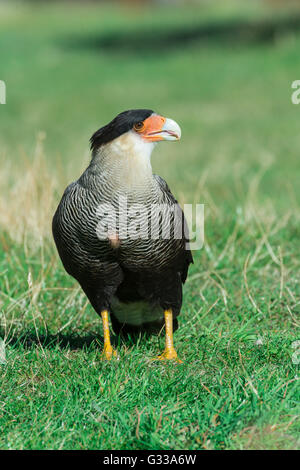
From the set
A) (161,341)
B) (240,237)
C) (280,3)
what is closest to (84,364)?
(161,341)

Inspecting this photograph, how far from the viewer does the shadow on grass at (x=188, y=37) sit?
19203mm

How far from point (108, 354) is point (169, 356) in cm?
31

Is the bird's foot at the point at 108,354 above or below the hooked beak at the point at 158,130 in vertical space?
below

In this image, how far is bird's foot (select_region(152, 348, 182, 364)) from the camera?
3.60 m

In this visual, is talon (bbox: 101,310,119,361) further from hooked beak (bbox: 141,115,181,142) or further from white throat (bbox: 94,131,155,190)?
hooked beak (bbox: 141,115,181,142)

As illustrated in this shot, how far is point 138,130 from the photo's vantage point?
3326 millimetres

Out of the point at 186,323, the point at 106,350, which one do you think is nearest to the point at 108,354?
the point at 106,350

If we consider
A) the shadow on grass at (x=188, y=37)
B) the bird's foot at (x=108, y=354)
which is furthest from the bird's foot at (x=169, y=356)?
the shadow on grass at (x=188, y=37)

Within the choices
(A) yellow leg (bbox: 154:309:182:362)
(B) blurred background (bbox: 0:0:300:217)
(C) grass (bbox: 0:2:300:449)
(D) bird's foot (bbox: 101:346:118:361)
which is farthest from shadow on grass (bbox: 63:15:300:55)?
(D) bird's foot (bbox: 101:346:118:361)

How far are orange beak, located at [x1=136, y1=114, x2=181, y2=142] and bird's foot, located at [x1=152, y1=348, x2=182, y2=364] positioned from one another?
1.10 m

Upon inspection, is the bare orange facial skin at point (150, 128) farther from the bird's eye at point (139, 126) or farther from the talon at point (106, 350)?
the talon at point (106, 350)

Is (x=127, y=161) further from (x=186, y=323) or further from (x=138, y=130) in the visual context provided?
(x=186, y=323)

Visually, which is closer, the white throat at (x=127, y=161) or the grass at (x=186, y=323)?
the grass at (x=186, y=323)

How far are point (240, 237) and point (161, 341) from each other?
160 centimetres
